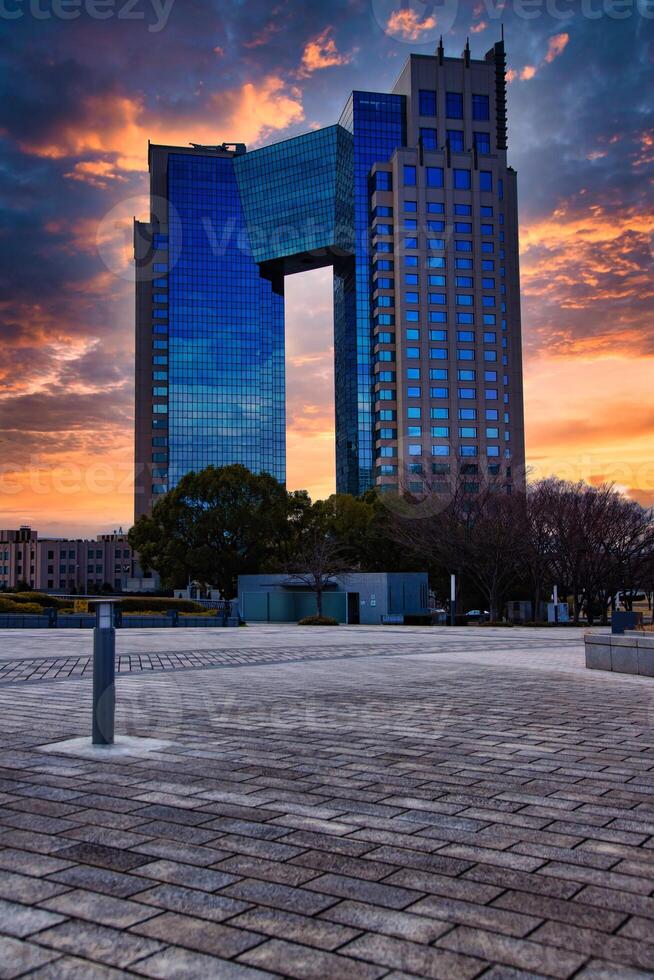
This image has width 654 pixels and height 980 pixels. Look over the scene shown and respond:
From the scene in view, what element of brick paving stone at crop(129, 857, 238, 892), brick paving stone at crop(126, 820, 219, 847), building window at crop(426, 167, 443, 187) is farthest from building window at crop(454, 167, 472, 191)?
brick paving stone at crop(129, 857, 238, 892)

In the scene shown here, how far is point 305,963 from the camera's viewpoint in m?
2.78

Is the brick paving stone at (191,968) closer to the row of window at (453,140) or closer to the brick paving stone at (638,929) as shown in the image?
the brick paving stone at (638,929)

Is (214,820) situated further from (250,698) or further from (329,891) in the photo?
(250,698)

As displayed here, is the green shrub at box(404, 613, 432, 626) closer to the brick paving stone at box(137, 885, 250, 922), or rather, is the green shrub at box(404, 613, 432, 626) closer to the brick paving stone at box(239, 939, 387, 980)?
the brick paving stone at box(137, 885, 250, 922)

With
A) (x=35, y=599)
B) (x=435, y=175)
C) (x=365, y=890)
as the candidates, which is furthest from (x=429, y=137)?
(x=365, y=890)

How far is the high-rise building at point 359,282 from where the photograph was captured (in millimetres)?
111125

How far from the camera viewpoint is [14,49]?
23000 mm

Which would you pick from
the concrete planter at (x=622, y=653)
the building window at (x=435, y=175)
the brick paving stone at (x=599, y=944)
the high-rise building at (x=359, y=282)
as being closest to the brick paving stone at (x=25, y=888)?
the brick paving stone at (x=599, y=944)

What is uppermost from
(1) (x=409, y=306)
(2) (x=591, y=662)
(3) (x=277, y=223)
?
(3) (x=277, y=223)

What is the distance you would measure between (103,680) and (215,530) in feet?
172

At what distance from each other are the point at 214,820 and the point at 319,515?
58.2 meters

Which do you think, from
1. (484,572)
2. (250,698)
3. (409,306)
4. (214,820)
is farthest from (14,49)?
(409,306)

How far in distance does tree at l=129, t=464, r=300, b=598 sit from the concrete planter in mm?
Result: 44924

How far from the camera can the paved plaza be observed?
2.89 meters
